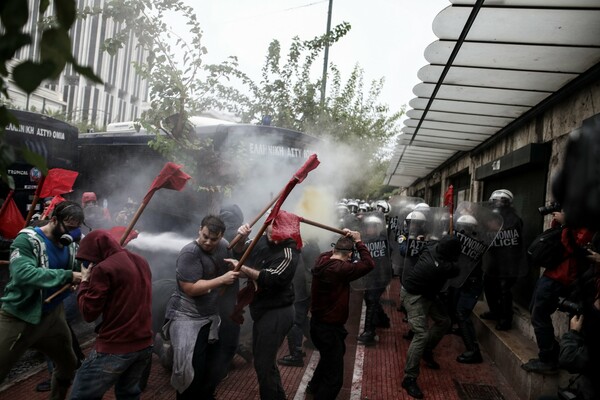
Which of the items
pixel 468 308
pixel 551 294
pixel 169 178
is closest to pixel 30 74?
pixel 169 178

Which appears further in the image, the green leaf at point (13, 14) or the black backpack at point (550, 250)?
the black backpack at point (550, 250)

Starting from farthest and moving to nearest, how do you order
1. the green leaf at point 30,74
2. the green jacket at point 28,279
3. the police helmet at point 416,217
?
1. the police helmet at point 416,217
2. the green jacket at point 28,279
3. the green leaf at point 30,74

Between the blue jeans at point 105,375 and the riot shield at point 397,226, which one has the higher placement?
the riot shield at point 397,226

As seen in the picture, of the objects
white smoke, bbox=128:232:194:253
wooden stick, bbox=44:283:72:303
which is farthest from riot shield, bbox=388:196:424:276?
wooden stick, bbox=44:283:72:303

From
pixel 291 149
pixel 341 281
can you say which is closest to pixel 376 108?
pixel 291 149

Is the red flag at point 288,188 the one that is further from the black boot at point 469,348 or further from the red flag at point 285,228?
the black boot at point 469,348

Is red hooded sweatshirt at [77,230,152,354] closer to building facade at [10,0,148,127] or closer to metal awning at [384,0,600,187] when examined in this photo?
metal awning at [384,0,600,187]

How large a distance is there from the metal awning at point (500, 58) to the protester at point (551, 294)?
1.59m

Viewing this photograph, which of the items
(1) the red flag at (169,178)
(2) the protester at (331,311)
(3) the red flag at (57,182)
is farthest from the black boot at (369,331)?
(3) the red flag at (57,182)

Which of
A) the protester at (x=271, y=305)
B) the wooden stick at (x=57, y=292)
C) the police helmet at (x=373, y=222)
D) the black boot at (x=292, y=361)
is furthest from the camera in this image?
the police helmet at (x=373, y=222)

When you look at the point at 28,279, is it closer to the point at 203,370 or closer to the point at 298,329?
the point at 203,370

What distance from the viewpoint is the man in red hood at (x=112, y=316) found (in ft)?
9.52

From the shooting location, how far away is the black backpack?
14.2 feet

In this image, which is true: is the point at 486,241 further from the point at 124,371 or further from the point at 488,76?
the point at 124,371
